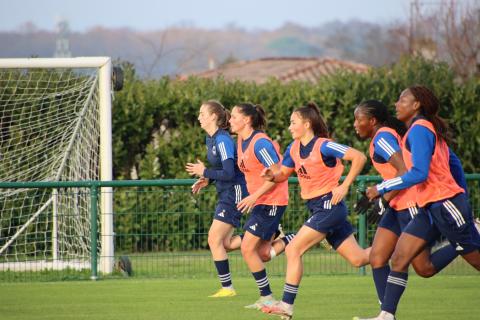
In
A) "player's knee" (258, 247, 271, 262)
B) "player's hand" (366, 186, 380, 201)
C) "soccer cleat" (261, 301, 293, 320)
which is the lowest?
→ "soccer cleat" (261, 301, 293, 320)

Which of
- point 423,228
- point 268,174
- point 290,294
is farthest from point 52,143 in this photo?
point 423,228

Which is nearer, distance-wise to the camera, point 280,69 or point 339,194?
point 339,194

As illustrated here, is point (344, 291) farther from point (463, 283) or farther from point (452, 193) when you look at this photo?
point (452, 193)

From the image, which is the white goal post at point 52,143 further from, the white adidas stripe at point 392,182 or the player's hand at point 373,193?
the white adidas stripe at point 392,182

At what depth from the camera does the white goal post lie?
15.1 meters

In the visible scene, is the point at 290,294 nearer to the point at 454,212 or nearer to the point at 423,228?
the point at 423,228

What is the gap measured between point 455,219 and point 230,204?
3401 mm

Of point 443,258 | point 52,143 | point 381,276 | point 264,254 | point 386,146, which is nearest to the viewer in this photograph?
point 386,146

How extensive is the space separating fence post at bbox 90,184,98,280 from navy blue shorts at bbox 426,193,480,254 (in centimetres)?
601

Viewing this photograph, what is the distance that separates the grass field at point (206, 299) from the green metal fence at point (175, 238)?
0.67 m

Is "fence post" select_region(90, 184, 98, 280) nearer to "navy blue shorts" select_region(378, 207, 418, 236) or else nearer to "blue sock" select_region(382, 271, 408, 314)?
"navy blue shorts" select_region(378, 207, 418, 236)

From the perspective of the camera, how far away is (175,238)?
15266mm

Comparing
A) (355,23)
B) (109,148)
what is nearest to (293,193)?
(109,148)

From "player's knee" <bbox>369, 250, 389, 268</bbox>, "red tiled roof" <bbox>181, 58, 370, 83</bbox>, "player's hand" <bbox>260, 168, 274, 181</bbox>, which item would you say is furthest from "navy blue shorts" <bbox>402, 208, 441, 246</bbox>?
"red tiled roof" <bbox>181, 58, 370, 83</bbox>
